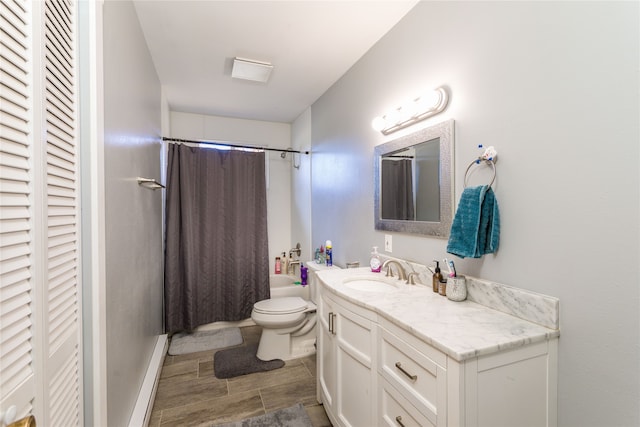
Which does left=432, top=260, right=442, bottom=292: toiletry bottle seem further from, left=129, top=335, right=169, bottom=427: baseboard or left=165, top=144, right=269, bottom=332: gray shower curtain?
left=165, top=144, right=269, bottom=332: gray shower curtain

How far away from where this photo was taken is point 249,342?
105 inches

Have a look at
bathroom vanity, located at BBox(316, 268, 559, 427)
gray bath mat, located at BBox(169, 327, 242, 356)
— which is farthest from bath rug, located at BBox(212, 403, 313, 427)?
gray bath mat, located at BBox(169, 327, 242, 356)

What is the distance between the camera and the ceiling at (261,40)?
158 cm

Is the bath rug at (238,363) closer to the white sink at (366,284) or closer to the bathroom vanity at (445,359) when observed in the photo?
the bathroom vanity at (445,359)

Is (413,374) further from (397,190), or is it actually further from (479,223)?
(397,190)

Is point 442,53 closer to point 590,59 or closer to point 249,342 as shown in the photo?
point 590,59

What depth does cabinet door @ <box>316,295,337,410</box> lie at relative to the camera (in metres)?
1.49

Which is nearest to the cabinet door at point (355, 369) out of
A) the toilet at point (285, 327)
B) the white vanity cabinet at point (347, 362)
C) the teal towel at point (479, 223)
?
the white vanity cabinet at point (347, 362)

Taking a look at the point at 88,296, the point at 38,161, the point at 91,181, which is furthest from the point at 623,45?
the point at 88,296

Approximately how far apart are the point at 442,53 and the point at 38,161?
1.64 m

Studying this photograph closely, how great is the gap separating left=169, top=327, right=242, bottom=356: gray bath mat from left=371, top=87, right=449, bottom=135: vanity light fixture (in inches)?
92.2

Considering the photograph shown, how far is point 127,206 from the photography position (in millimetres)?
1396

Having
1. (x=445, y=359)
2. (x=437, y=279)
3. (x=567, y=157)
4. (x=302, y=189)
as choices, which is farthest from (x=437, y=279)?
(x=302, y=189)

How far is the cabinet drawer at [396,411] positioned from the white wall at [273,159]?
8.41ft
